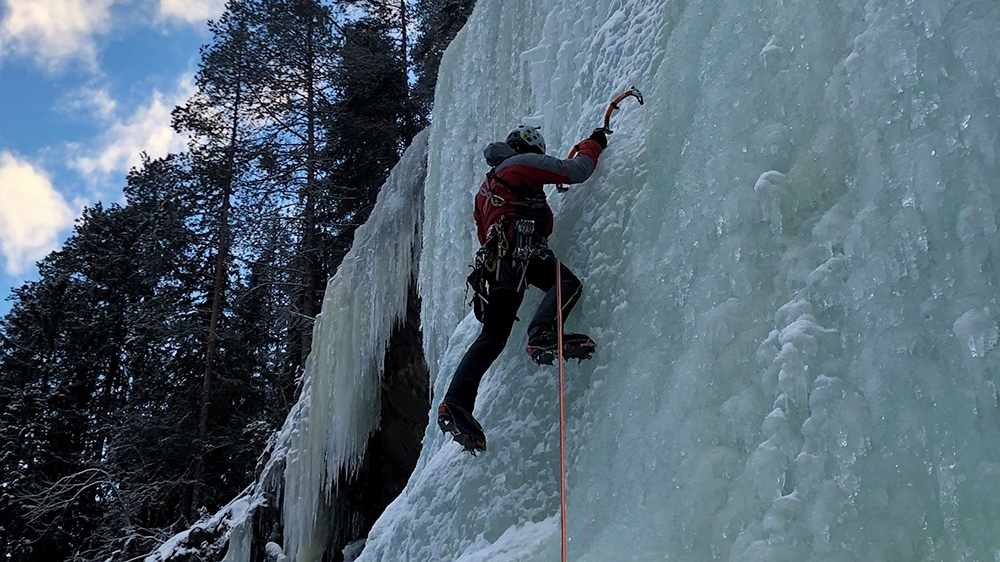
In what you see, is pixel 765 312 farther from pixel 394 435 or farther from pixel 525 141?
pixel 394 435

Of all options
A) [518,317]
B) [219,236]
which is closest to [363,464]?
[518,317]

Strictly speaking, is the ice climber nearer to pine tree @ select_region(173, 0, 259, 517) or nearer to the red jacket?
the red jacket

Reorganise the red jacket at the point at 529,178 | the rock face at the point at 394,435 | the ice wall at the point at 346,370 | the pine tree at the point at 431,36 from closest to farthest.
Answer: the red jacket at the point at 529,178
the ice wall at the point at 346,370
the rock face at the point at 394,435
the pine tree at the point at 431,36

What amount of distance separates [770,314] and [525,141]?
5.26 ft

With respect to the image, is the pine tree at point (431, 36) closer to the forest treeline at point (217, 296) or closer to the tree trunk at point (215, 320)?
the forest treeline at point (217, 296)

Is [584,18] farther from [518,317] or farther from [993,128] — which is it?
[993,128]

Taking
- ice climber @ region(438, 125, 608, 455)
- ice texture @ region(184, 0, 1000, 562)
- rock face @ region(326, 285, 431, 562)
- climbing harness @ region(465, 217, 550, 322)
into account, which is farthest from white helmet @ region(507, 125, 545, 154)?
rock face @ region(326, 285, 431, 562)

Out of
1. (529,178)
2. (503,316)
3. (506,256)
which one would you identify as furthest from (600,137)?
(503,316)

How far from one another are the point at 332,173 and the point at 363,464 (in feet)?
25.0

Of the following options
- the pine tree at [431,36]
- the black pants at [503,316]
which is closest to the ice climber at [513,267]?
the black pants at [503,316]

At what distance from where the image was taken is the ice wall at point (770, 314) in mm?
1724

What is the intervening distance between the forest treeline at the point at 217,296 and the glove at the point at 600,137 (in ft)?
30.1

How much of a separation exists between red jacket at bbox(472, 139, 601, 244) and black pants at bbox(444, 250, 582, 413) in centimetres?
23

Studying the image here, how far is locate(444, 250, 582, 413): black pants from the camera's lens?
9.37 ft
